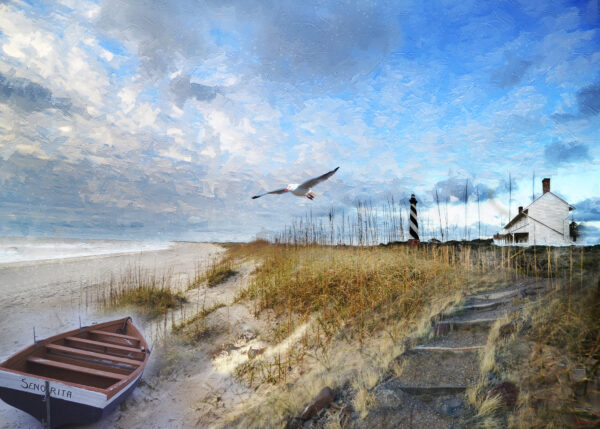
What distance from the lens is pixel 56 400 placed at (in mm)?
3910

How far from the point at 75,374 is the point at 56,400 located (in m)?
1.45

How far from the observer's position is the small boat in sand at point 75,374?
389cm

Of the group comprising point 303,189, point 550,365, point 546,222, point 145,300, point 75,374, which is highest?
point 303,189

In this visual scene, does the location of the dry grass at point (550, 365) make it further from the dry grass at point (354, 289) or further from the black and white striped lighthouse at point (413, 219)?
the black and white striped lighthouse at point (413, 219)

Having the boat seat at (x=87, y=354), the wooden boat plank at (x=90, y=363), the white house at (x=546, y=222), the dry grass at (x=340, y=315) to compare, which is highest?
the white house at (x=546, y=222)

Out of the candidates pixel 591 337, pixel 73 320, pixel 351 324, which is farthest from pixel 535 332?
pixel 73 320

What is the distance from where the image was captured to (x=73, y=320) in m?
8.19

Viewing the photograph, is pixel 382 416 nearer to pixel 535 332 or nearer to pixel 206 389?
pixel 535 332

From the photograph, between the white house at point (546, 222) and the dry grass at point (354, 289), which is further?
the white house at point (546, 222)

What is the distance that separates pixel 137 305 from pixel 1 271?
1029 cm

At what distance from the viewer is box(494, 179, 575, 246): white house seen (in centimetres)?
1627

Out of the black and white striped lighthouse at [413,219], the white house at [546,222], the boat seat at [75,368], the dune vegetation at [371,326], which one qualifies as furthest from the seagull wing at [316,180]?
the white house at [546,222]

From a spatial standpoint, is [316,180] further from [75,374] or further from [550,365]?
[75,374]

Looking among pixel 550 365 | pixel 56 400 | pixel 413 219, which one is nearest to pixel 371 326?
pixel 550 365
